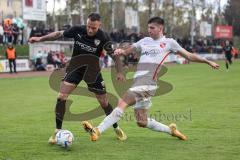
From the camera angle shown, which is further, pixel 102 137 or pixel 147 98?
pixel 102 137

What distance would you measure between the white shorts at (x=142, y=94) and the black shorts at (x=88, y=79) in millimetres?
622

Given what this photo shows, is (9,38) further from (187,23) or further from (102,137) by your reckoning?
(187,23)

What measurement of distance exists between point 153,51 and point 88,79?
125 cm

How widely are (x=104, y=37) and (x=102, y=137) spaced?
70.7 inches

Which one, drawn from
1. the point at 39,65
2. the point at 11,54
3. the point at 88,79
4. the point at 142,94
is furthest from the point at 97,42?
the point at 39,65

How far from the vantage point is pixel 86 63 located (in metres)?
9.48

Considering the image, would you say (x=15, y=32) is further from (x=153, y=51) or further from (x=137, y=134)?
(x=153, y=51)

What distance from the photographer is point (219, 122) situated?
11414 millimetres

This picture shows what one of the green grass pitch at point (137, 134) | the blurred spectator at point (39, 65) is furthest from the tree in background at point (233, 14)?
the green grass pitch at point (137, 134)

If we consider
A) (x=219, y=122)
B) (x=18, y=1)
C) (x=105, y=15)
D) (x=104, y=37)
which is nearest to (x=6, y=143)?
(x=104, y=37)

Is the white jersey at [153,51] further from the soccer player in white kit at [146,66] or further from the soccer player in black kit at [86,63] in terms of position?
the soccer player in black kit at [86,63]

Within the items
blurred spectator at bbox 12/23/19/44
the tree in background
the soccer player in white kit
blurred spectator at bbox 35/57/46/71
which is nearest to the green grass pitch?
the soccer player in white kit

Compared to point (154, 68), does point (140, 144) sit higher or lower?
lower

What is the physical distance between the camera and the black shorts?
30.4 ft
